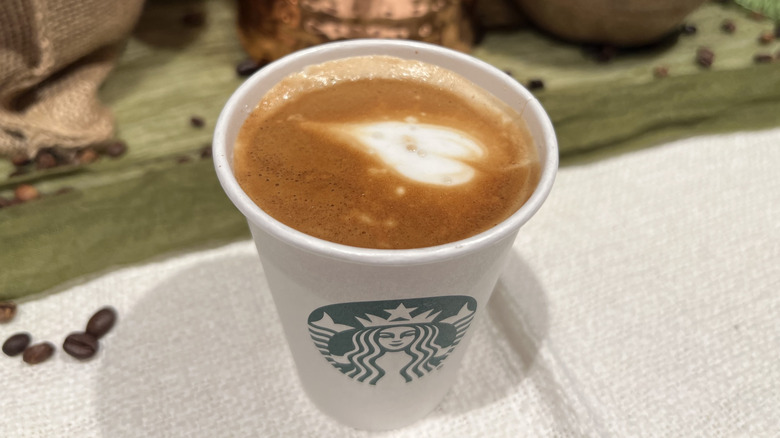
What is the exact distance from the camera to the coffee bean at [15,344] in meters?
0.92

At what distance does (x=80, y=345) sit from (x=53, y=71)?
2.21 feet

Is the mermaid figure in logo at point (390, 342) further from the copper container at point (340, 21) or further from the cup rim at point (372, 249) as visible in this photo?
the copper container at point (340, 21)

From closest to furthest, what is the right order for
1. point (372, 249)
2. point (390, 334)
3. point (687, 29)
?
1. point (372, 249)
2. point (390, 334)
3. point (687, 29)

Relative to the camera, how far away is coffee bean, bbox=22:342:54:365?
913 mm

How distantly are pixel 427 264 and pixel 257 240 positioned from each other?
0.21m

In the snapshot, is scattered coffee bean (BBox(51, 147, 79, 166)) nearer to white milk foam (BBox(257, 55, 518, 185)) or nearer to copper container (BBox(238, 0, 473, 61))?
copper container (BBox(238, 0, 473, 61))

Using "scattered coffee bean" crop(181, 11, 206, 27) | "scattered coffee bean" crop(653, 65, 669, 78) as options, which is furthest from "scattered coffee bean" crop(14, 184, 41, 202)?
"scattered coffee bean" crop(653, 65, 669, 78)

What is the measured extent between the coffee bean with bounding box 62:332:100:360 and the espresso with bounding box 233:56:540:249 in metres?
0.46

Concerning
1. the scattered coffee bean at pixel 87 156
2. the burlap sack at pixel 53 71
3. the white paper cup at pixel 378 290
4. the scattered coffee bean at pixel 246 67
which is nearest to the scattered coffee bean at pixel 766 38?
the white paper cup at pixel 378 290

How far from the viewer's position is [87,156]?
124cm

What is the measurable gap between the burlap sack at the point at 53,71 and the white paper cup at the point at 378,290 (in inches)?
27.1

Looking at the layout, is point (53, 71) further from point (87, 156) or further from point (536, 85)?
point (536, 85)

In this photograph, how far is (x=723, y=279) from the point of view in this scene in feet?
3.57

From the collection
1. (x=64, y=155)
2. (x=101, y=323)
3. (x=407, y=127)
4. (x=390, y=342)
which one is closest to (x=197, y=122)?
(x=64, y=155)
